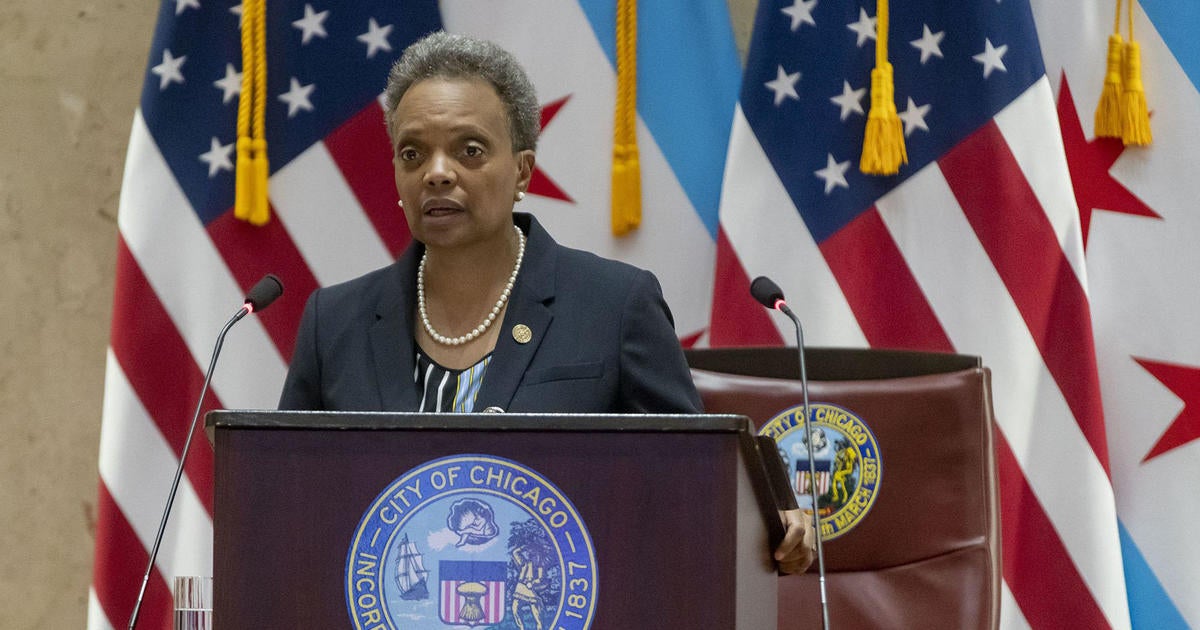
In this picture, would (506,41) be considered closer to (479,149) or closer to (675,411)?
(479,149)

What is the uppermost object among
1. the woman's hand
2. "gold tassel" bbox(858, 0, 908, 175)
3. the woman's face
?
"gold tassel" bbox(858, 0, 908, 175)

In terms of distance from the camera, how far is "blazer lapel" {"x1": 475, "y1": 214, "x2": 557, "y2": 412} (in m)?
1.94

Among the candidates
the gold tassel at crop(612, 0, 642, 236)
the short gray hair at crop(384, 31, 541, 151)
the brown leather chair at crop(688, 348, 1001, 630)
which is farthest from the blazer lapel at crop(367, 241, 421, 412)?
the gold tassel at crop(612, 0, 642, 236)

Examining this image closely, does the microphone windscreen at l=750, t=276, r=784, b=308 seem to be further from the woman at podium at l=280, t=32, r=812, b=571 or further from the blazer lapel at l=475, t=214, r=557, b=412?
the blazer lapel at l=475, t=214, r=557, b=412

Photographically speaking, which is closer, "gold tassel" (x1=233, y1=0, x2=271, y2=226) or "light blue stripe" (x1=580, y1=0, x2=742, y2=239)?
"gold tassel" (x1=233, y1=0, x2=271, y2=226)

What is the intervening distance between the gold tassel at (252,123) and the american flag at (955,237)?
107cm

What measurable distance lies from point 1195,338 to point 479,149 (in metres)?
1.87

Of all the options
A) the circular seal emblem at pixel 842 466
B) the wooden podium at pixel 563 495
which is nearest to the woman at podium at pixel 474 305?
the wooden podium at pixel 563 495

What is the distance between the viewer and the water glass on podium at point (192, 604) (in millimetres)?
2002

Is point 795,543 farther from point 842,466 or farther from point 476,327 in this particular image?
point 842,466

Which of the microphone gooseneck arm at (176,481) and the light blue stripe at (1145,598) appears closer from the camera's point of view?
the microphone gooseneck arm at (176,481)

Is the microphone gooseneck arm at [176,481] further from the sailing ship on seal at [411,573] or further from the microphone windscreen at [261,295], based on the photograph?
the sailing ship on seal at [411,573]

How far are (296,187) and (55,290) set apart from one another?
28.3 inches

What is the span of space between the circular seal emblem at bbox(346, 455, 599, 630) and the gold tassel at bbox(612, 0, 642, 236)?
1996 millimetres
